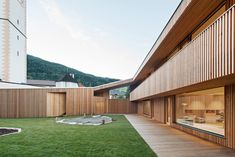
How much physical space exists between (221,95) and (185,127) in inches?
128

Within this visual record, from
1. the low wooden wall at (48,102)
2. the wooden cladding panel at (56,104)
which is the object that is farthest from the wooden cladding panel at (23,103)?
the wooden cladding panel at (56,104)

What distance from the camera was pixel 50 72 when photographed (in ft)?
194

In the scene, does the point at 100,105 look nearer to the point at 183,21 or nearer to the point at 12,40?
the point at 12,40

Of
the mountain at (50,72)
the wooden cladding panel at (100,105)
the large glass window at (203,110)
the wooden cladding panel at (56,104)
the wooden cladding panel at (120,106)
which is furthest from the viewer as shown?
the mountain at (50,72)

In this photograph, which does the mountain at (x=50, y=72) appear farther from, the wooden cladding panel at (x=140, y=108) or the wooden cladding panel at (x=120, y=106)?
the wooden cladding panel at (x=140, y=108)

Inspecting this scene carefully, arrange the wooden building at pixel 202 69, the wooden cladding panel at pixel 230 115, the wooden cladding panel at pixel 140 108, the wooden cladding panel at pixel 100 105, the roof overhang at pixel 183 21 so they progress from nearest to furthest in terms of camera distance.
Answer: the wooden building at pixel 202 69 → the wooden cladding panel at pixel 230 115 → the roof overhang at pixel 183 21 → the wooden cladding panel at pixel 100 105 → the wooden cladding panel at pixel 140 108

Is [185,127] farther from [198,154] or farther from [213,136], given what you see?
[198,154]

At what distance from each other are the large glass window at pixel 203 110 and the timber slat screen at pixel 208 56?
1524 mm

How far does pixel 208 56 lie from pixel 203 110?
165 inches

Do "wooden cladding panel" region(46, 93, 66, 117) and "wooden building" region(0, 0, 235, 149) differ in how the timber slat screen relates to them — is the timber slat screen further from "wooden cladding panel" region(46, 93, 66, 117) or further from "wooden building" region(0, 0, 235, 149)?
"wooden cladding panel" region(46, 93, 66, 117)

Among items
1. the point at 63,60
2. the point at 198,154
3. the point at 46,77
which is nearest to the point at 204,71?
the point at 198,154

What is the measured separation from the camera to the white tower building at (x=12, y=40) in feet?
72.5

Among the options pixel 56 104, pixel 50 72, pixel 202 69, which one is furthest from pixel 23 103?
pixel 50 72

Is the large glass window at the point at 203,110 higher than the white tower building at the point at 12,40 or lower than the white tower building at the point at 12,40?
lower
